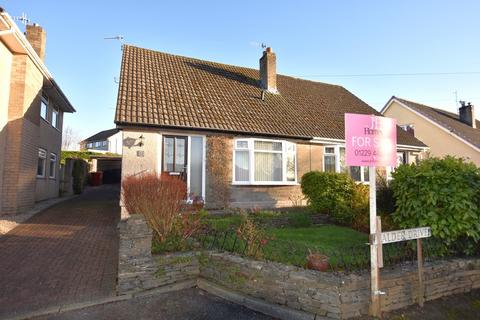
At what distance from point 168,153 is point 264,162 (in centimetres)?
377

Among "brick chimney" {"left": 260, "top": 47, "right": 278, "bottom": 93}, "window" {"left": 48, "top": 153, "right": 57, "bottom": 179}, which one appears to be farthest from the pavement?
"window" {"left": 48, "top": 153, "right": 57, "bottom": 179}

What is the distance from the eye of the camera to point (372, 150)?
4895mm

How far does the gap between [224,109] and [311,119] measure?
4518 millimetres

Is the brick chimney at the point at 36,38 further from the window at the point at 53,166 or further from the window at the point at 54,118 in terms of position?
the window at the point at 53,166

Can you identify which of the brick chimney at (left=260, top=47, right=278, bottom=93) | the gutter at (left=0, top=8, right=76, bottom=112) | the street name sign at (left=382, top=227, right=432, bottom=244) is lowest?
the street name sign at (left=382, top=227, right=432, bottom=244)

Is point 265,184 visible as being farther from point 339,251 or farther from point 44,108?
point 44,108

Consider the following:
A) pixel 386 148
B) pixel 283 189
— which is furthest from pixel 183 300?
pixel 283 189

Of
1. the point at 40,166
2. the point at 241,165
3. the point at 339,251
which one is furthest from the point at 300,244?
the point at 40,166

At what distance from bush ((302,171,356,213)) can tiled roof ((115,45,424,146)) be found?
2.94m

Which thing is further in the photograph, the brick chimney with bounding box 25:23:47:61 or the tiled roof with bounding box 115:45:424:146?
the brick chimney with bounding box 25:23:47:61

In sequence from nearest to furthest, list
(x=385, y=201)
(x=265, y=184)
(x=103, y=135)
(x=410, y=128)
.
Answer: (x=385, y=201) < (x=265, y=184) < (x=410, y=128) < (x=103, y=135)

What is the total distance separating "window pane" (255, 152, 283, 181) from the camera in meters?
12.4

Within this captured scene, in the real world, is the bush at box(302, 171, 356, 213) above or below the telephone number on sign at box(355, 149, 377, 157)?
below

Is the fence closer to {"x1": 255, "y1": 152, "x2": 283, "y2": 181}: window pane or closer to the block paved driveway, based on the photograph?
the block paved driveway
